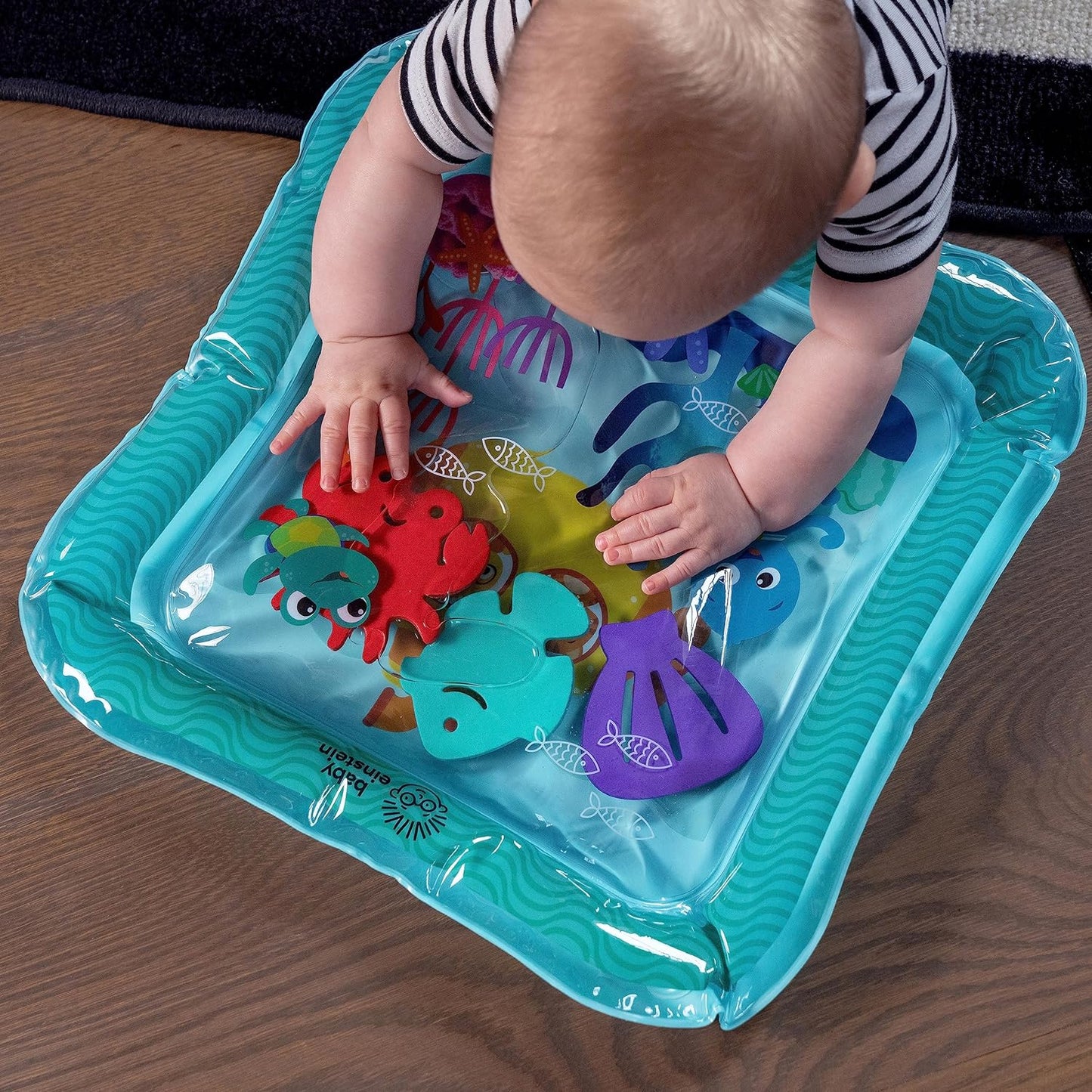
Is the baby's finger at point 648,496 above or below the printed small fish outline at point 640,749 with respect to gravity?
above

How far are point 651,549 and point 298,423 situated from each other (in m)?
0.20

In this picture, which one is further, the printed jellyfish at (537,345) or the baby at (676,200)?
the printed jellyfish at (537,345)

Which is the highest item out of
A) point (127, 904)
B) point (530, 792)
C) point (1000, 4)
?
point (1000, 4)

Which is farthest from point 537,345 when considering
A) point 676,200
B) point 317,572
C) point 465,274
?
point 676,200

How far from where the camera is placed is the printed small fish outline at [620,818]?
0.52 m

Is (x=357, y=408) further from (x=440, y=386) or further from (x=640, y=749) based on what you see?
(x=640, y=749)

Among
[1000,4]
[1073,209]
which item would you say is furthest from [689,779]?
[1000,4]

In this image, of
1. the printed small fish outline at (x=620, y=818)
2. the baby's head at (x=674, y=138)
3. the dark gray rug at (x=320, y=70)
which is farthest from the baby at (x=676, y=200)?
the dark gray rug at (x=320, y=70)

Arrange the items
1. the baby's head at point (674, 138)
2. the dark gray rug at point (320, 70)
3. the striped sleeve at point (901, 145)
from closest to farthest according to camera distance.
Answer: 1. the baby's head at point (674, 138)
2. the striped sleeve at point (901, 145)
3. the dark gray rug at point (320, 70)

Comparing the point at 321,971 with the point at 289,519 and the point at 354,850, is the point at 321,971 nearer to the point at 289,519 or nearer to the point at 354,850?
the point at 354,850

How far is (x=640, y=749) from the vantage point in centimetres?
53

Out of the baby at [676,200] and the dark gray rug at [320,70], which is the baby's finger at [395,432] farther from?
the dark gray rug at [320,70]

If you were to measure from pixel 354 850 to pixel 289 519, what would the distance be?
17cm

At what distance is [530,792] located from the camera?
531 mm
